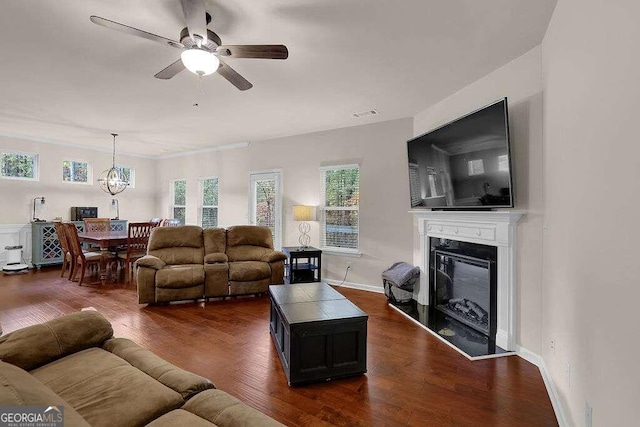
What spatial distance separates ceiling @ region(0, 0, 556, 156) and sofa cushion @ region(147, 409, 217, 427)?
8.00 ft

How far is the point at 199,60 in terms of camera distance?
2.17 meters

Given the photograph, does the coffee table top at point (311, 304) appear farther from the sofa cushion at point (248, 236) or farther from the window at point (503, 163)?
the sofa cushion at point (248, 236)

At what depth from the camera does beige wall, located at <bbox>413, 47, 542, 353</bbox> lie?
2.64m

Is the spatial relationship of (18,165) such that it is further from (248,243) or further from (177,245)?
(248,243)

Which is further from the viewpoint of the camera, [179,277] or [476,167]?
[179,277]

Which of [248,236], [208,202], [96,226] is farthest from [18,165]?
[248,236]

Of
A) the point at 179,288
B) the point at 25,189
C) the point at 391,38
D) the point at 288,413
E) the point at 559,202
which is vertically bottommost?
the point at 288,413

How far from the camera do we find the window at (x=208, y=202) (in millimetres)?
7141

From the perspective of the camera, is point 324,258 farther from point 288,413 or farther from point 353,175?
point 288,413

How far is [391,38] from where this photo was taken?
2.53 m

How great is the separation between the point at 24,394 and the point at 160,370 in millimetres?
716

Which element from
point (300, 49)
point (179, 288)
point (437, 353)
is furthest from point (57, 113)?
point (437, 353)

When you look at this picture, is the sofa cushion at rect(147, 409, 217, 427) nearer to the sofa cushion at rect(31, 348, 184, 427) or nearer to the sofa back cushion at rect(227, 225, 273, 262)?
the sofa cushion at rect(31, 348, 184, 427)

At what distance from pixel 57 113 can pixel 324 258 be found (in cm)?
474
